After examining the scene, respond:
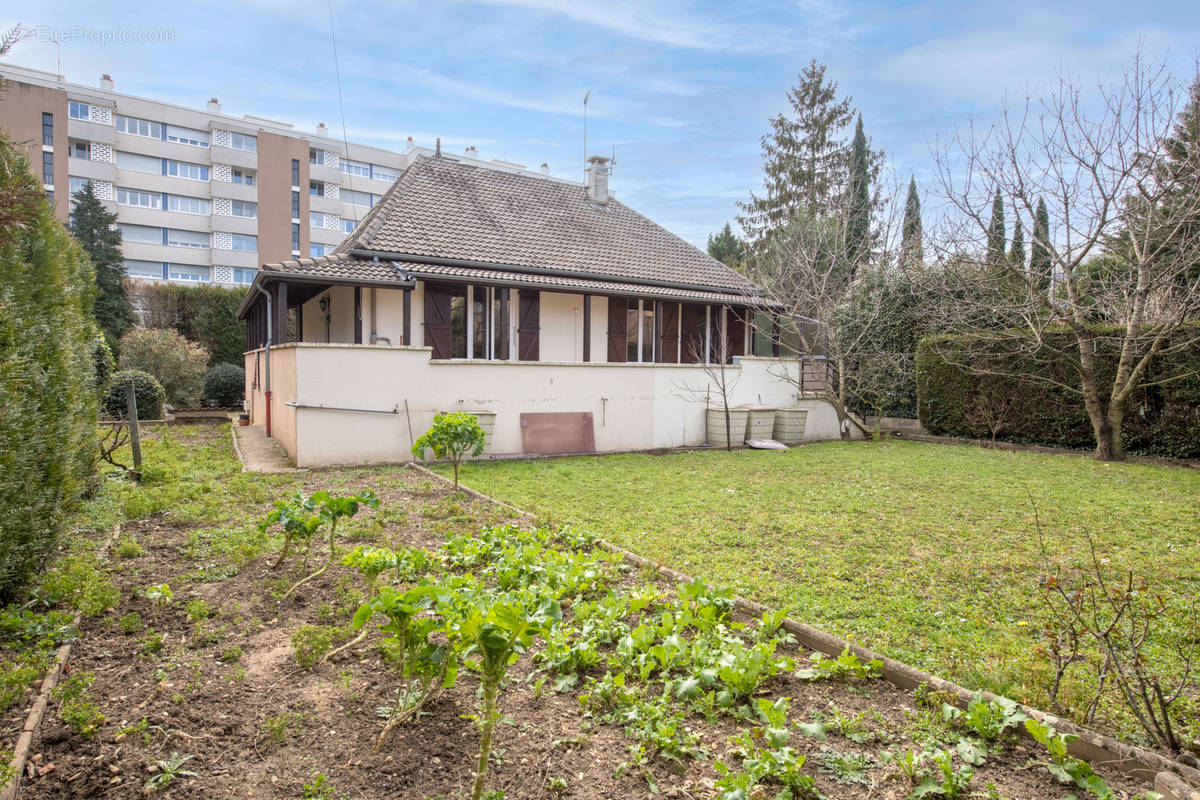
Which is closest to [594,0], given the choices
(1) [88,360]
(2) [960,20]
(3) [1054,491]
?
(2) [960,20]

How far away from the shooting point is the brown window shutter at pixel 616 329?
15788 millimetres

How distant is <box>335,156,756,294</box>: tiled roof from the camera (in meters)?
13.6

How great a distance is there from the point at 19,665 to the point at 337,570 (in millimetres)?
1828

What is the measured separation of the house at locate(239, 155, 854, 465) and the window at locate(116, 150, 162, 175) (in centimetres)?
3000

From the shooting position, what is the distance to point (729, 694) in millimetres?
2621

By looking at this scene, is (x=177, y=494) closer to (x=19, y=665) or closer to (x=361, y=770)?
(x=19, y=665)

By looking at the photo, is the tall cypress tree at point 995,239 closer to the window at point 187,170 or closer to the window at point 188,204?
the window at point 188,204

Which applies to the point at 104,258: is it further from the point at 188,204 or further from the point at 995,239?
the point at 995,239

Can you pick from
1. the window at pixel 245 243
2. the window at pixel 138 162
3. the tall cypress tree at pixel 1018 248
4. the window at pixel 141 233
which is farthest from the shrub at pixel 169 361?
the window at pixel 138 162

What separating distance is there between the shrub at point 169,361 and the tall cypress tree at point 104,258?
8.17 m

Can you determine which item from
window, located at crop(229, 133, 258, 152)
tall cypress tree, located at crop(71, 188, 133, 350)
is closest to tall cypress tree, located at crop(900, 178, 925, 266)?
tall cypress tree, located at crop(71, 188, 133, 350)

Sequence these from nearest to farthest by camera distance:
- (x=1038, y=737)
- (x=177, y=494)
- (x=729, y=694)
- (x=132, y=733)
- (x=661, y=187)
A: (x=1038, y=737) < (x=132, y=733) < (x=729, y=694) < (x=177, y=494) < (x=661, y=187)

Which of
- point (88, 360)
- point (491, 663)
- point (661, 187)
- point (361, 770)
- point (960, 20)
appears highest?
point (661, 187)

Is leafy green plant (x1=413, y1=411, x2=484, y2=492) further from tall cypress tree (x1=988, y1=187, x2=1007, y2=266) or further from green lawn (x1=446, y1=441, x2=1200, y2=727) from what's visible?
tall cypress tree (x1=988, y1=187, x2=1007, y2=266)
